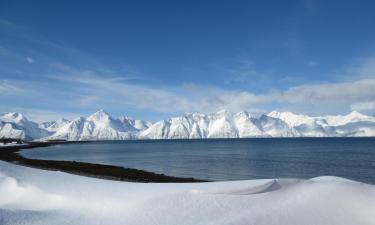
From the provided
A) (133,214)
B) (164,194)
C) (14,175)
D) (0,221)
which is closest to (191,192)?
(164,194)

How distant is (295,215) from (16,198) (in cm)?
946

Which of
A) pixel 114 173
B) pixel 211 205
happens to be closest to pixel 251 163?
pixel 114 173

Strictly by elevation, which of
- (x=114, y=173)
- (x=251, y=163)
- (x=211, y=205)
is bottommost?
(x=114, y=173)

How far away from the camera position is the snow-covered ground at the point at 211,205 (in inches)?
342

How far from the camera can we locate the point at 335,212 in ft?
28.8

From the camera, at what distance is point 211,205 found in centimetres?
946

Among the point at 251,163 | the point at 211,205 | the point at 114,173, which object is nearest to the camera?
the point at 211,205

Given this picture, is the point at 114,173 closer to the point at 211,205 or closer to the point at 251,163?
the point at 251,163

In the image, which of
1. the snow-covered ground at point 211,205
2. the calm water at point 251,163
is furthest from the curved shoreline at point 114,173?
the snow-covered ground at point 211,205

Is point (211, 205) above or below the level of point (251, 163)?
above

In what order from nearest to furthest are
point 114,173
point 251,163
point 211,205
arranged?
point 211,205, point 114,173, point 251,163

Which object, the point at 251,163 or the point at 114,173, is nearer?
the point at 114,173

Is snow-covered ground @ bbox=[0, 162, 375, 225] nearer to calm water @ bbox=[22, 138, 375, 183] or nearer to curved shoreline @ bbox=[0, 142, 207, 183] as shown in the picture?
curved shoreline @ bbox=[0, 142, 207, 183]

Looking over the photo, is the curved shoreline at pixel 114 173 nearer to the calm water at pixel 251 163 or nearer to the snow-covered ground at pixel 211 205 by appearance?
the calm water at pixel 251 163
